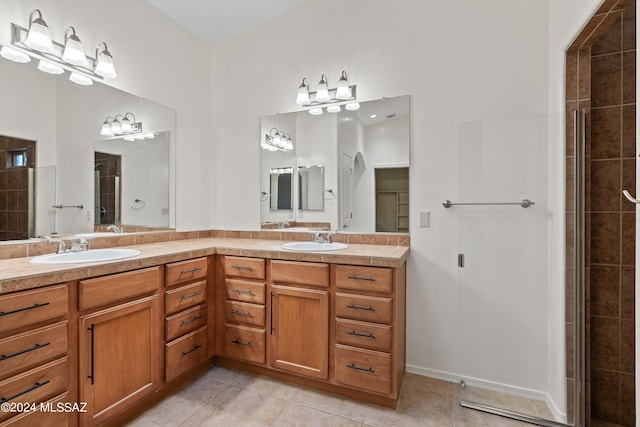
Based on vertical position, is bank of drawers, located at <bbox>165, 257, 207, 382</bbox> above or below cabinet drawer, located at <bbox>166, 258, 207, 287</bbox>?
below

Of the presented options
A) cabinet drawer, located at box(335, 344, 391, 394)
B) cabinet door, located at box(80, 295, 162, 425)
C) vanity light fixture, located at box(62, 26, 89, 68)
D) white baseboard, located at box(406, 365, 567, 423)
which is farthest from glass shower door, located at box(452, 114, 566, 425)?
→ vanity light fixture, located at box(62, 26, 89, 68)

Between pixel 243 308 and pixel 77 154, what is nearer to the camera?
pixel 77 154

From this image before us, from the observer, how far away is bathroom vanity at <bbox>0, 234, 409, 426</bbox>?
4.21 ft

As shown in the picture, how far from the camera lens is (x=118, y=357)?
5.21 feet

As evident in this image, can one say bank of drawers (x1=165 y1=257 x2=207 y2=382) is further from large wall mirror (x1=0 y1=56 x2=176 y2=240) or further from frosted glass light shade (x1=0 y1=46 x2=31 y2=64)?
frosted glass light shade (x1=0 y1=46 x2=31 y2=64)

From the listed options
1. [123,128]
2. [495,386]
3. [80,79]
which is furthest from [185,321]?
[495,386]

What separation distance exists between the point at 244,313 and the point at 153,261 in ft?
2.31

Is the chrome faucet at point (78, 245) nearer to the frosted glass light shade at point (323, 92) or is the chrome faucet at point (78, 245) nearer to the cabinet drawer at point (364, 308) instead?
the cabinet drawer at point (364, 308)

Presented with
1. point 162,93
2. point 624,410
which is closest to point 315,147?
point 162,93

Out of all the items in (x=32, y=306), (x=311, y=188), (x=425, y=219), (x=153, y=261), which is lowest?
(x=32, y=306)

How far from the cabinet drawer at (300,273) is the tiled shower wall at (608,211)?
1356mm

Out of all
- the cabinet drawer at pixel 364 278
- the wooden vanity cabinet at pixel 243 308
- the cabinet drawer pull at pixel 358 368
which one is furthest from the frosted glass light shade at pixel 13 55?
the cabinet drawer pull at pixel 358 368

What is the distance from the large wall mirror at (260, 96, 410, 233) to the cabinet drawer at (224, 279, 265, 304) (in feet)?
2.32

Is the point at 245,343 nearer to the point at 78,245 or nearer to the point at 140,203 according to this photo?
the point at 78,245
